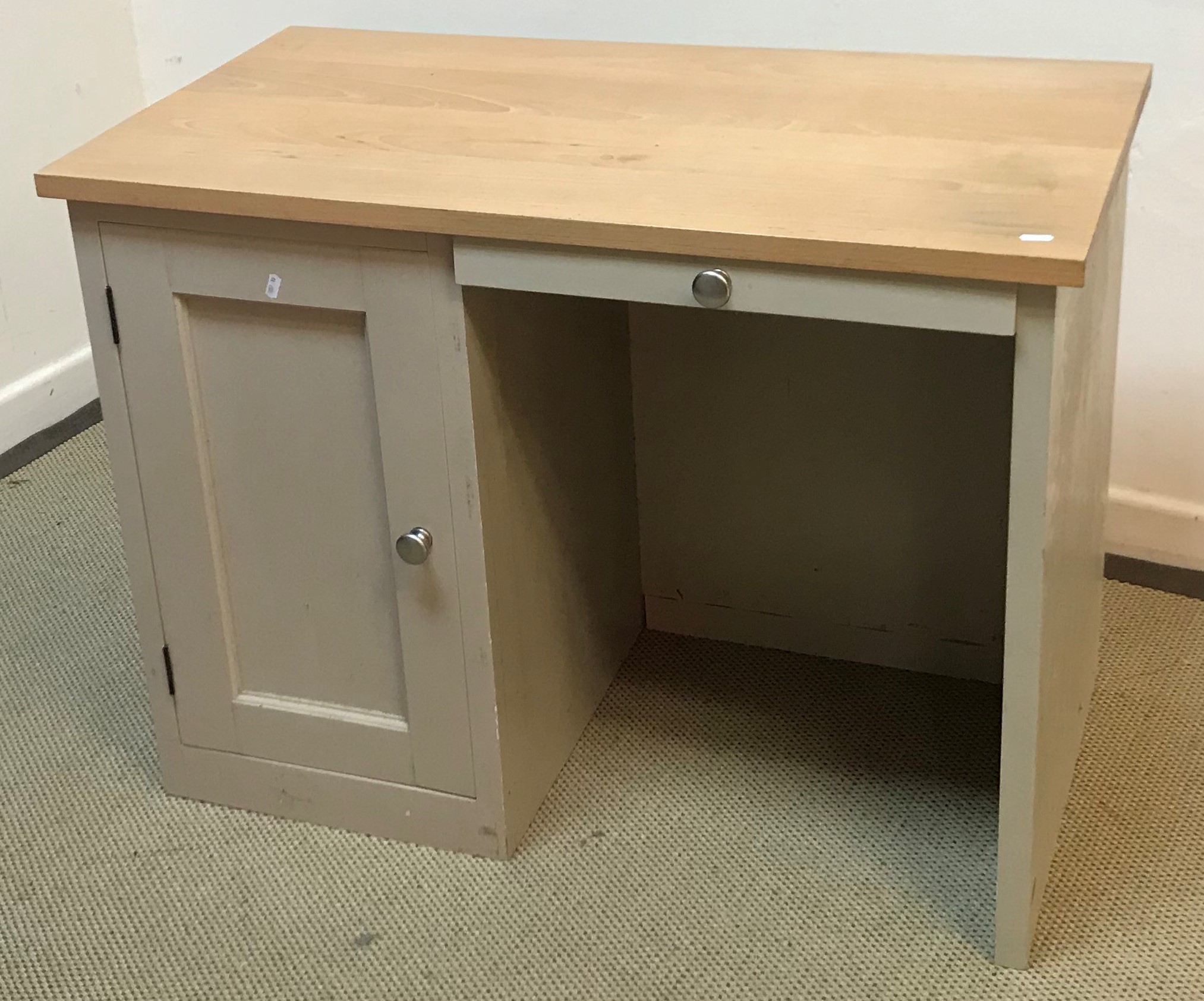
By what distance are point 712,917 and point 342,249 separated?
740 millimetres

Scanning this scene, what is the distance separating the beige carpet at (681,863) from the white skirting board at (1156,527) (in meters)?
0.10

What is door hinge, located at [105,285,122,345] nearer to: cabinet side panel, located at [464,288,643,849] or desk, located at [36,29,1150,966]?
desk, located at [36,29,1150,966]

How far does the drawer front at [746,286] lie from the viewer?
1.16 meters

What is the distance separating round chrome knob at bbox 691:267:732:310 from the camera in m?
1.21

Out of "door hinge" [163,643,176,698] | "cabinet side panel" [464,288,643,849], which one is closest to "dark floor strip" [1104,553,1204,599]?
"cabinet side panel" [464,288,643,849]

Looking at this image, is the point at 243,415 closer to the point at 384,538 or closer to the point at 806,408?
the point at 384,538

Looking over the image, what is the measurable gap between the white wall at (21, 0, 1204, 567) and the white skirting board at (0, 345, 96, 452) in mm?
790

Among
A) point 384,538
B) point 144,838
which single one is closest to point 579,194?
point 384,538

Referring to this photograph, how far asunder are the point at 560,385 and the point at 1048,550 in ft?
1.83

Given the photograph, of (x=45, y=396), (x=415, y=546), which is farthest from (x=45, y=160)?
(x=415, y=546)

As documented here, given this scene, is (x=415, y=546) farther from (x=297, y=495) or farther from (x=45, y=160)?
(x=45, y=160)

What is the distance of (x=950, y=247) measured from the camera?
113 centimetres

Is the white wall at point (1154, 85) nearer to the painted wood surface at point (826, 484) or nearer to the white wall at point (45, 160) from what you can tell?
the painted wood surface at point (826, 484)

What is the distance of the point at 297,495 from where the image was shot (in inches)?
59.5
